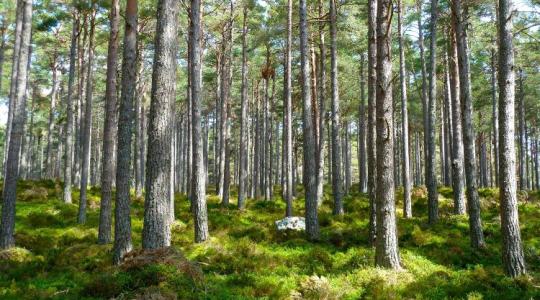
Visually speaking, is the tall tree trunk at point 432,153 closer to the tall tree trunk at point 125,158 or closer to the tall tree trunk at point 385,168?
the tall tree trunk at point 385,168

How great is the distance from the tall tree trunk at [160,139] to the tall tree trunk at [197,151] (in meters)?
3.85

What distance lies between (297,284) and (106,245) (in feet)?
20.6

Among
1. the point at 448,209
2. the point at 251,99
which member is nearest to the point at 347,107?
the point at 251,99

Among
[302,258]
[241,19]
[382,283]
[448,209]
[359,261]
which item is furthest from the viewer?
[241,19]

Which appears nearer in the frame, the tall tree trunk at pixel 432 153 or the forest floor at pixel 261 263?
the forest floor at pixel 261 263

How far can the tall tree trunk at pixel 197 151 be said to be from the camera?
11734mm

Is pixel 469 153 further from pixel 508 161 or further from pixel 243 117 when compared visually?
pixel 243 117

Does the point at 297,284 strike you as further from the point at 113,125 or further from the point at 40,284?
the point at 113,125

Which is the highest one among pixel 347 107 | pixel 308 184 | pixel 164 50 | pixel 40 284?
pixel 347 107

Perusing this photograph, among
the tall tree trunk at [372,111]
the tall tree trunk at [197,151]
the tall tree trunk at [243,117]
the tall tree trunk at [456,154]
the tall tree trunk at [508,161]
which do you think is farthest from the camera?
the tall tree trunk at [243,117]

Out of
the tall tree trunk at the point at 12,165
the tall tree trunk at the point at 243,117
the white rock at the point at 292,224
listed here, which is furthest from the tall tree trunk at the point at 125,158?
the tall tree trunk at the point at 243,117

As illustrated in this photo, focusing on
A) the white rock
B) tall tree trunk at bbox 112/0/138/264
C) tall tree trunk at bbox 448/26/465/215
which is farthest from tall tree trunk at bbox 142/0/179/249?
tall tree trunk at bbox 448/26/465/215

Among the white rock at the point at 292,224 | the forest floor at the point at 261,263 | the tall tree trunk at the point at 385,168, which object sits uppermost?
the tall tree trunk at the point at 385,168

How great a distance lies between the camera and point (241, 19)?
70.8 feet
